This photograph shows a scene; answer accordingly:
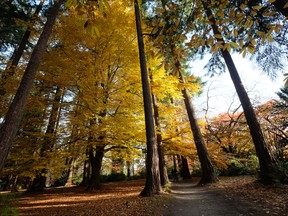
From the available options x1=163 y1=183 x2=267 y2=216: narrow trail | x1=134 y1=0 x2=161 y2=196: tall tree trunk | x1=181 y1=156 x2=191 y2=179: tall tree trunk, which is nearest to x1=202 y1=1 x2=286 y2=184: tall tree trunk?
x1=163 y1=183 x2=267 y2=216: narrow trail

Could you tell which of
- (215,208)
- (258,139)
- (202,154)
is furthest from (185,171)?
(215,208)

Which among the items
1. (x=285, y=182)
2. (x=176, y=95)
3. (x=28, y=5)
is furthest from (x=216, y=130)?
(x=28, y=5)

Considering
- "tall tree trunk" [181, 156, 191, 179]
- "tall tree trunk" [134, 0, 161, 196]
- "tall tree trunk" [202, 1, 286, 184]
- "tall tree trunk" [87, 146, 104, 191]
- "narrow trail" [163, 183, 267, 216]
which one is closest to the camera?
"narrow trail" [163, 183, 267, 216]

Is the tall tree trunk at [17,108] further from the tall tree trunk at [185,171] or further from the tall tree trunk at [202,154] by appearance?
the tall tree trunk at [185,171]

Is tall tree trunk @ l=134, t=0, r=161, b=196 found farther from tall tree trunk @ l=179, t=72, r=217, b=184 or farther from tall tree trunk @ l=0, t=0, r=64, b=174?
tall tree trunk @ l=0, t=0, r=64, b=174

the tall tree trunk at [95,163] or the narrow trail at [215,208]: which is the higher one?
the tall tree trunk at [95,163]

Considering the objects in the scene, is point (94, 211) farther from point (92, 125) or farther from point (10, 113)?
point (10, 113)

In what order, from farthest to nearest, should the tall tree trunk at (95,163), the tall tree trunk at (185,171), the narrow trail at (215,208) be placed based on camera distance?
the tall tree trunk at (185,171), the tall tree trunk at (95,163), the narrow trail at (215,208)

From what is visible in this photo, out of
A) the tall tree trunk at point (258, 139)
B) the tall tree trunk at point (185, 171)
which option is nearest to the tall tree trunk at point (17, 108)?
the tall tree trunk at point (258, 139)

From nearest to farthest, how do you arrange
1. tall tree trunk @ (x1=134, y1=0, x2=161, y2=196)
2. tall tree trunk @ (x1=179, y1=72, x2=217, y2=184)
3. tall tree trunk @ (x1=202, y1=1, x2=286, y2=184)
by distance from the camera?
tall tree trunk @ (x1=202, y1=1, x2=286, y2=184) → tall tree trunk @ (x1=134, y1=0, x2=161, y2=196) → tall tree trunk @ (x1=179, y1=72, x2=217, y2=184)

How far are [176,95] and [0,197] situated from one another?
7257 mm

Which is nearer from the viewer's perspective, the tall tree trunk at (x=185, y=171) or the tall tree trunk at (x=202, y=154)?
the tall tree trunk at (x=202, y=154)

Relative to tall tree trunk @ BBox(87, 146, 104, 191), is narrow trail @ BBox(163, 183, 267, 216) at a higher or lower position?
lower

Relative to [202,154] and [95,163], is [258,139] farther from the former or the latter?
[95,163]
